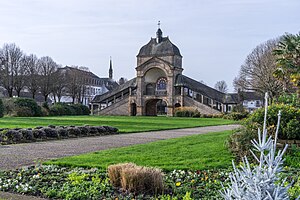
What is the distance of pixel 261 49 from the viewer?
53.8 metres

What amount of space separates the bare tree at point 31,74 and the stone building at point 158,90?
1085 cm

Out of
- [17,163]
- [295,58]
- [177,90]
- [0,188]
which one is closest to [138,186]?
[0,188]

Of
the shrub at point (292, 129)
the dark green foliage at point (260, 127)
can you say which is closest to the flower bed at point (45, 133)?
the dark green foliage at point (260, 127)

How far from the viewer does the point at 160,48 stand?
66.2 m

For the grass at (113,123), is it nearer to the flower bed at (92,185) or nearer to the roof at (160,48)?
the flower bed at (92,185)

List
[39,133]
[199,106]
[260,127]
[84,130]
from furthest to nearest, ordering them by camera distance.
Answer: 1. [199,106]
2. [84,130]
3. [39,133]
4. [260,127]

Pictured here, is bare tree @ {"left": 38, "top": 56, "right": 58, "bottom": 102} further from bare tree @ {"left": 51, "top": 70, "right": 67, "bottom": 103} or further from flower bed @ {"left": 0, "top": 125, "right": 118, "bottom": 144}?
flower bed @ {"left": 0, "top": 125, "right": 118, "bottom": 144}

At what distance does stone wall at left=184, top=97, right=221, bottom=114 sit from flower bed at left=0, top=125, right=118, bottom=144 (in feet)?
124

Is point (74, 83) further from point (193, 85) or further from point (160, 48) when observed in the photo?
point (193, 85)

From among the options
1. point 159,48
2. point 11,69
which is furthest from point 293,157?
point 11,69

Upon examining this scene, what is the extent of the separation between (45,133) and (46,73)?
55589 millimetres

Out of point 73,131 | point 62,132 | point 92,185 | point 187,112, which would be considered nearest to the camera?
point 92,185

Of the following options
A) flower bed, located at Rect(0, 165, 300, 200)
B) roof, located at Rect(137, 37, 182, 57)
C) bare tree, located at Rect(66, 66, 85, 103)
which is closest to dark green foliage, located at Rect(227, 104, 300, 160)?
flower bed, located at Rect(0, 165, 300, 200)

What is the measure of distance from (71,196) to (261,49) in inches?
2043
